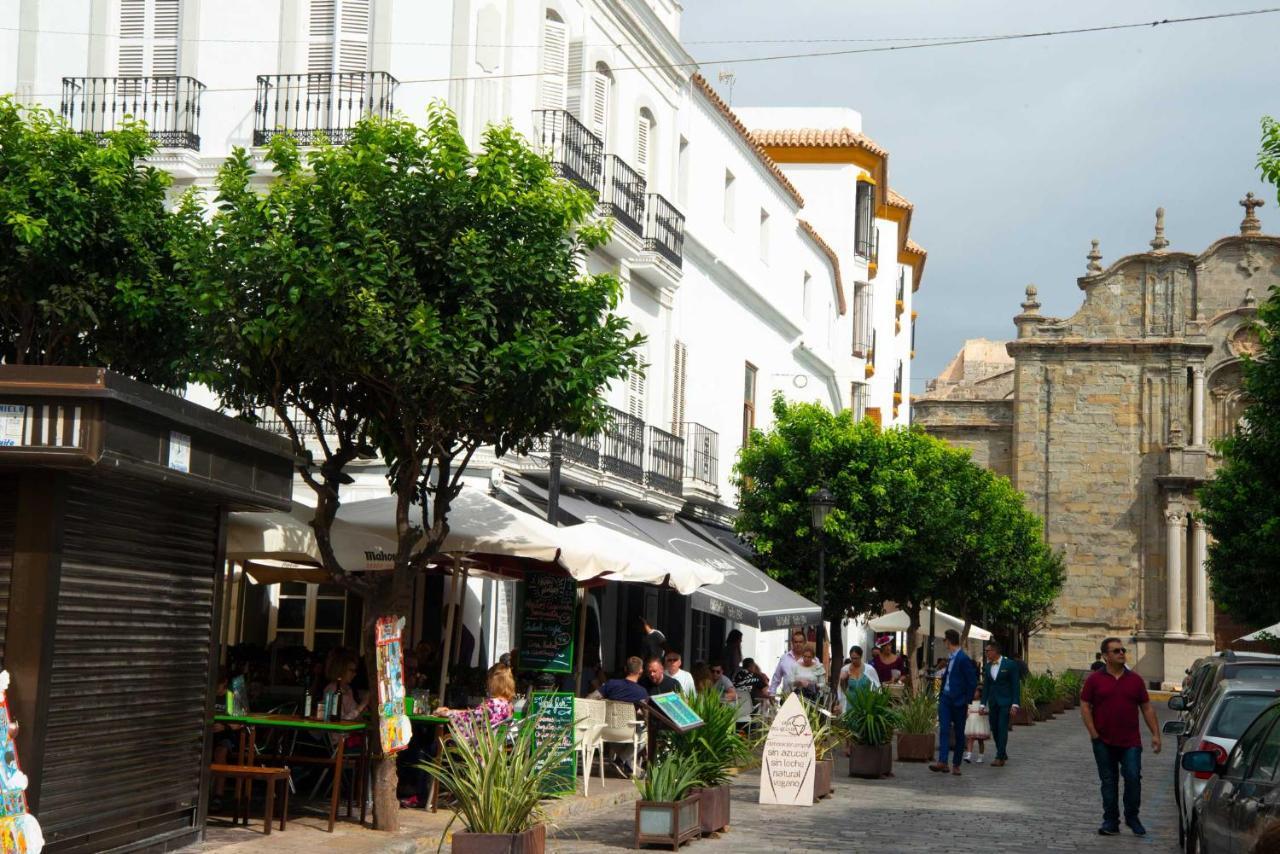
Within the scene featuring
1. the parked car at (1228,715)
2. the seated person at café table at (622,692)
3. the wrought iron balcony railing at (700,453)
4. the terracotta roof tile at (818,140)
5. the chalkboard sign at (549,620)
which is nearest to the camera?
the parked car at (1228,715)

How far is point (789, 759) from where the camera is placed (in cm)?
1638

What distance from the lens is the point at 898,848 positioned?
1298cm

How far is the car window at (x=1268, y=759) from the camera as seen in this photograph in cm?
887

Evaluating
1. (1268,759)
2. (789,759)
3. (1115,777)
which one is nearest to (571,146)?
(789,759)

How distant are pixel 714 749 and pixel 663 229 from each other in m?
13.4

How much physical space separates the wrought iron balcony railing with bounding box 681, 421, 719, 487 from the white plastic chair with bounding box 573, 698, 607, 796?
1181 centimetres

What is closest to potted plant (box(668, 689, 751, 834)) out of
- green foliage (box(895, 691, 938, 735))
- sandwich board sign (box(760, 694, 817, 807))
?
sandwich board sign (box(760, 694, 817, 807))

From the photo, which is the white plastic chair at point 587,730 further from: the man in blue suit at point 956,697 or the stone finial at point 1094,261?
the stone finial at point 1094,261

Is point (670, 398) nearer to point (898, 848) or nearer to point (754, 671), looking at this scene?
point (754, 671)

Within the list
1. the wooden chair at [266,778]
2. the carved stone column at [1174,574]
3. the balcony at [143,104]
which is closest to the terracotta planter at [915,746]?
the wooden chair at [266,778]

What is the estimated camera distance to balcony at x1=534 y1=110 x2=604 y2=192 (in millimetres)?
21312

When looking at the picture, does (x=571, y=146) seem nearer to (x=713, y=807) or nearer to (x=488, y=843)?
(x=713, y=807)

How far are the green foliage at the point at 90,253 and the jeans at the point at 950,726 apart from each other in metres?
10.3

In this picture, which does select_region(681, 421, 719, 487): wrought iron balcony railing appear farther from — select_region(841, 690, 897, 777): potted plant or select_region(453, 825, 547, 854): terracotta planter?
select_region(453, 825, 547, 854): terracotta planter
